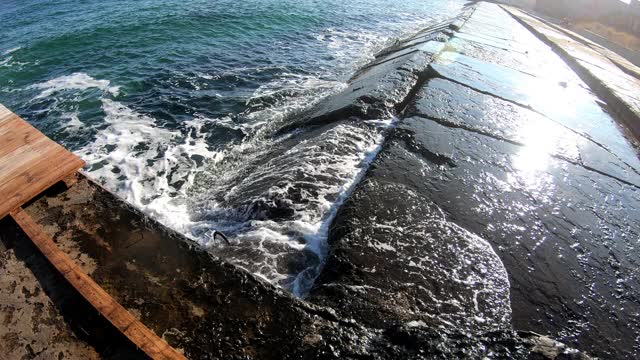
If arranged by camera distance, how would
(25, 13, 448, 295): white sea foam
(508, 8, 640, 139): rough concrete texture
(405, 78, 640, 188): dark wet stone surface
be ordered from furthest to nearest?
(508, 8, 640, 139): rough concrete texture → (405, 78, 640, 188): dark wet stone surface → (25, 13, 448, 295): white sea foam

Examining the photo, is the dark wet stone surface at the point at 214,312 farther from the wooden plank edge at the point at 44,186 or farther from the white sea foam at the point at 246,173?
the white sea foam at the point at 246,173

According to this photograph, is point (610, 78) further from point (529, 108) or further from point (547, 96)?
point (529, 108)

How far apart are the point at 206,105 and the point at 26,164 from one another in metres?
5.33

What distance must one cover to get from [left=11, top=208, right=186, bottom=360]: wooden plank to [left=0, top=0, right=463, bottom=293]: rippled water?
1.34m

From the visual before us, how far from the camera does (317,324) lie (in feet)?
7.36

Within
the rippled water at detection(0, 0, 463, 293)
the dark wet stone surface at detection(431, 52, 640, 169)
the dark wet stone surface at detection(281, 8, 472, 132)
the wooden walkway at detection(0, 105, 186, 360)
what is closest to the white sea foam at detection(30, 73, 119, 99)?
the rippled water at detection(0, 0, 463, 293)

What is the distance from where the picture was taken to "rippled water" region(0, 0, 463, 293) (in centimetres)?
410

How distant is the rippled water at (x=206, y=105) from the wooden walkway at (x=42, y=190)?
4.46 feet

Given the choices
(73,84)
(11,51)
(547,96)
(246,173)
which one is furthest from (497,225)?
(11,51)

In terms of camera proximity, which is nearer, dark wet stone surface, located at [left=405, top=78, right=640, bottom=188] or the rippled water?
the rippled water

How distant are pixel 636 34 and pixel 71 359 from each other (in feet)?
119

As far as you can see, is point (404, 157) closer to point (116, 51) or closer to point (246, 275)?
point (246, 275)

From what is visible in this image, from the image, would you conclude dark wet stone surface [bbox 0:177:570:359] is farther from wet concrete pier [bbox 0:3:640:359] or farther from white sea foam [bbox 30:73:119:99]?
white sea foam [bbox 30:73:119:99]

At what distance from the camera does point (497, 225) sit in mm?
3703
